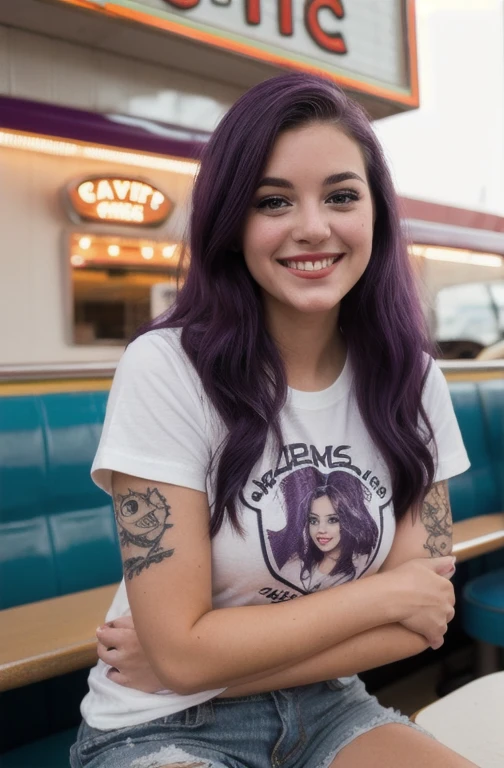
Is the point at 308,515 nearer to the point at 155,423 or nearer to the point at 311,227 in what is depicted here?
the point at 155,423

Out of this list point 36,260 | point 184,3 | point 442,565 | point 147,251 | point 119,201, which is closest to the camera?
point 442,565

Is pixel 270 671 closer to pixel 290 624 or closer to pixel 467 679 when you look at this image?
pixel 290 624

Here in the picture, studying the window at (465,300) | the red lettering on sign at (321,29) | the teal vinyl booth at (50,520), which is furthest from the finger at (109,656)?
the window at (465,300)

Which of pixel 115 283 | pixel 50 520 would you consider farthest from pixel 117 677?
pixel 115 283

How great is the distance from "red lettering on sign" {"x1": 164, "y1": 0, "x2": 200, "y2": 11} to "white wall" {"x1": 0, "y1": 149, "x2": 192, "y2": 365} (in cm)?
88

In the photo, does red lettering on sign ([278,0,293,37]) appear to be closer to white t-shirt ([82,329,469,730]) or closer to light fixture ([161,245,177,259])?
light fixture ([161,245,177,259])

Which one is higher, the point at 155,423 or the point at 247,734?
the point at 155,423

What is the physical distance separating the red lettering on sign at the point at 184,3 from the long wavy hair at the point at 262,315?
2590 millimetres

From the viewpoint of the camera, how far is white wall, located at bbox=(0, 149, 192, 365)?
11.8ft

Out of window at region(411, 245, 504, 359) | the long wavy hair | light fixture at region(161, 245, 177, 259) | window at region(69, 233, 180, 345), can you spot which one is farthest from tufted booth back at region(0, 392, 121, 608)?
window at region(411, 245, 504, 359)

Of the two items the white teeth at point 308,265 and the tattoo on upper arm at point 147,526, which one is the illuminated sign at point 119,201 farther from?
the tattoo on upper arm at point 147,526

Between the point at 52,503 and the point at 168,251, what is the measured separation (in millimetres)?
2121

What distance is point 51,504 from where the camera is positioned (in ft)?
7.89

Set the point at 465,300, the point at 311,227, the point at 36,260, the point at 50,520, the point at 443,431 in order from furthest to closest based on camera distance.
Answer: the point at 465,300
the point at 36,260
the point at 50,520
the point at 443,431
the point at 311,227
